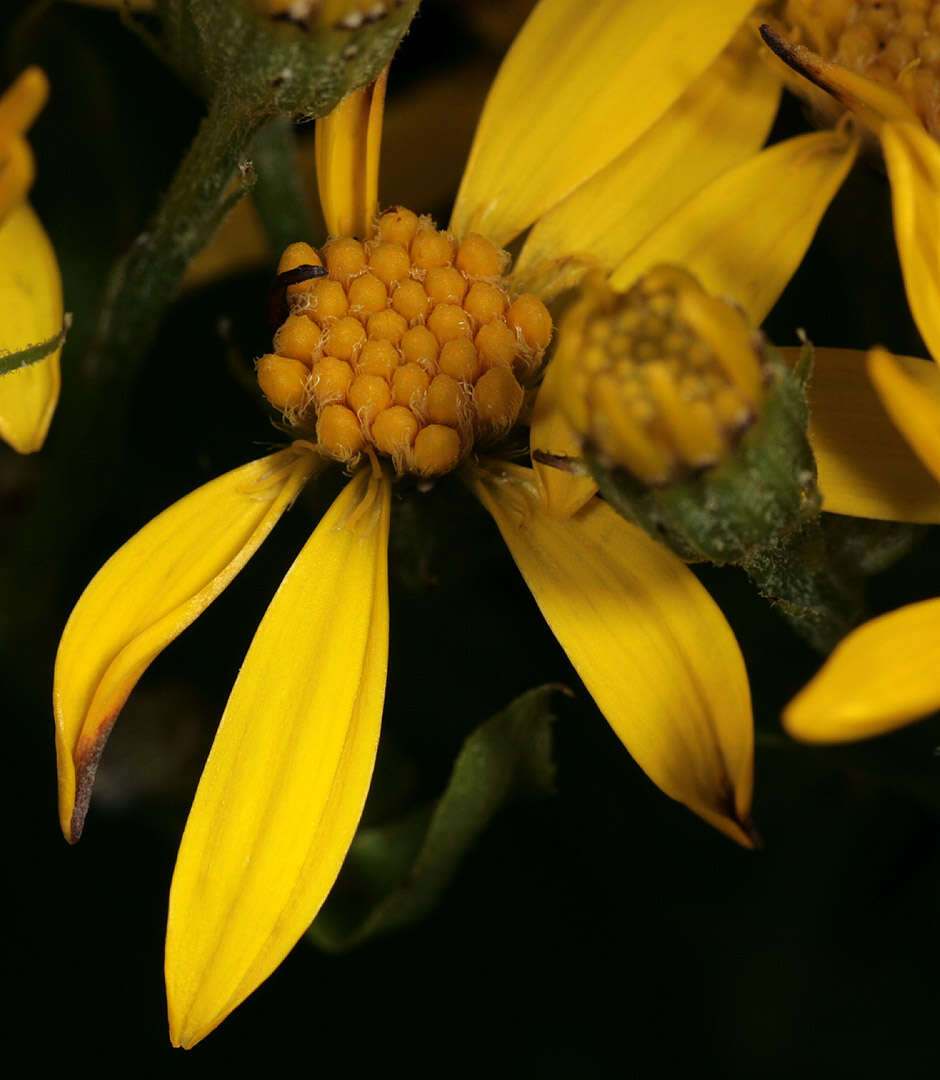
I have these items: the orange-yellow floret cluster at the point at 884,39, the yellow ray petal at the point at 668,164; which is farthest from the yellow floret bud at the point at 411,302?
the orange-yellow floret cluster at the point at 884,39

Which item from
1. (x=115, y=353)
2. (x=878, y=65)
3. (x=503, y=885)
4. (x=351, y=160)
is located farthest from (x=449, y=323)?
(x=503, y=885)

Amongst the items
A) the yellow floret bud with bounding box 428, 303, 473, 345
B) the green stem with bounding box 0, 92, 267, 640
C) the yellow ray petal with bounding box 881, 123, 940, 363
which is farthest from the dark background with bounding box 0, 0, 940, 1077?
the yellow ray petal with bounding box 881, 123, 940, 363

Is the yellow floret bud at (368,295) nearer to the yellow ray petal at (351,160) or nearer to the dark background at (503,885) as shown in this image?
the yellow ray petal at (351,160)

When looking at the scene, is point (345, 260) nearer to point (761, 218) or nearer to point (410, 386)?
point (410, 386)

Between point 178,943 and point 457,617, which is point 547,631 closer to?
point 457,617

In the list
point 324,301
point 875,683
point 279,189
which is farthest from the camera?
point 279,189
